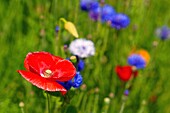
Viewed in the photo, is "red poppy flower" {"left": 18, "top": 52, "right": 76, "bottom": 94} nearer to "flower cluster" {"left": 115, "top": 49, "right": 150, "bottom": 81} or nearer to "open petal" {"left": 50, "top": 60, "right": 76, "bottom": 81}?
"open petal" {"left": 50, "top": 60, "right": 76, "bottom": 81}

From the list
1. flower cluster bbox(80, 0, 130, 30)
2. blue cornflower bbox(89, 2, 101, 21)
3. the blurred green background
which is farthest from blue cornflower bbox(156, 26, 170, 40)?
blue cornflower bbox(89, 2, 101, 21)

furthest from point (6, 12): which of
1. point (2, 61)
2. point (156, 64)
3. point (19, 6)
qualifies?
point (156, 64)

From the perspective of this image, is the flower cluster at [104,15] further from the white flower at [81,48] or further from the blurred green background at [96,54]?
the white flower at [81,48]

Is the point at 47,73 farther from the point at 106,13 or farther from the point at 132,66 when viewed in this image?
the point at 106,13

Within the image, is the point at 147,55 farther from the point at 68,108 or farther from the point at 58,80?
the point at 58,80

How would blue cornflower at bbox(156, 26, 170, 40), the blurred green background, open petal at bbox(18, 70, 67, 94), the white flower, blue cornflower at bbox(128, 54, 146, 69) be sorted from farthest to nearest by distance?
blue cornflower at bbox(156, 26, 170, 40) → blue cornflower at bbox(128, 54, 146, 69) → the blurred green background → the white flower → open petal at bbox(18, 70, 67, 94)

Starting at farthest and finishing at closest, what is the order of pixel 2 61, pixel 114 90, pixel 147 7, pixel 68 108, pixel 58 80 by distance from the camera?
pixel 147 7 → pixel 114 90 → pixel 2 61 → pixel 68 108 → pixel 58 80
